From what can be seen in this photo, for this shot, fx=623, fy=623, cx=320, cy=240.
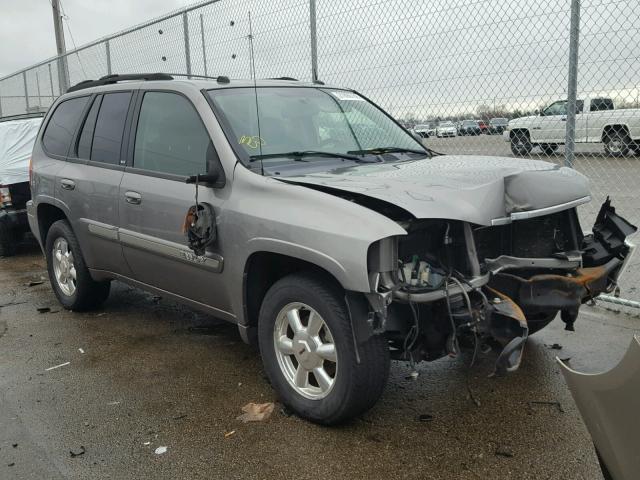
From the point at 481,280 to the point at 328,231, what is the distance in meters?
0.81

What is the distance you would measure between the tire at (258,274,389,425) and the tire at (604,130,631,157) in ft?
12.5

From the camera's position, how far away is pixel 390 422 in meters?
3.48

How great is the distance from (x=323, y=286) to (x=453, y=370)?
1400 millimetres

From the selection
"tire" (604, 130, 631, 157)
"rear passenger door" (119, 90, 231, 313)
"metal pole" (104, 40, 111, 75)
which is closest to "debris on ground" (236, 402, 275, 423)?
"rear passenger door" (119, 90, 231, 313)

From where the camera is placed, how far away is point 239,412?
3.69m

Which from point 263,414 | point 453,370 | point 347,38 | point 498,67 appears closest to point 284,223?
point 263,414

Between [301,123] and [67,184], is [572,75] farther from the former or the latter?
[67,184]

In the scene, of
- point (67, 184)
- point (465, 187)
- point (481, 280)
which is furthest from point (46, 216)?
point (481, 280)

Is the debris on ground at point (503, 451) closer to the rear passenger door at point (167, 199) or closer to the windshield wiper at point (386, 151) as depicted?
the rear passenger door at point (167, 199)

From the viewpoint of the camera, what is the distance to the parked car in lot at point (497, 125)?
18.7 feet

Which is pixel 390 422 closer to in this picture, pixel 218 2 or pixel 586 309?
pixel 586 309

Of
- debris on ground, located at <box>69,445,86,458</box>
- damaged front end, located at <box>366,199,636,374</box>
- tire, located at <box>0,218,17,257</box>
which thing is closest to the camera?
damaged front end, located at <box>366,199,636,374</box>

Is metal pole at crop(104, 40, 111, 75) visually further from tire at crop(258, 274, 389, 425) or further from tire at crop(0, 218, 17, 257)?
tire at crop(258, 274, 389, 425)

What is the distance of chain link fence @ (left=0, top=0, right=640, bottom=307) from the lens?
4.89 m
